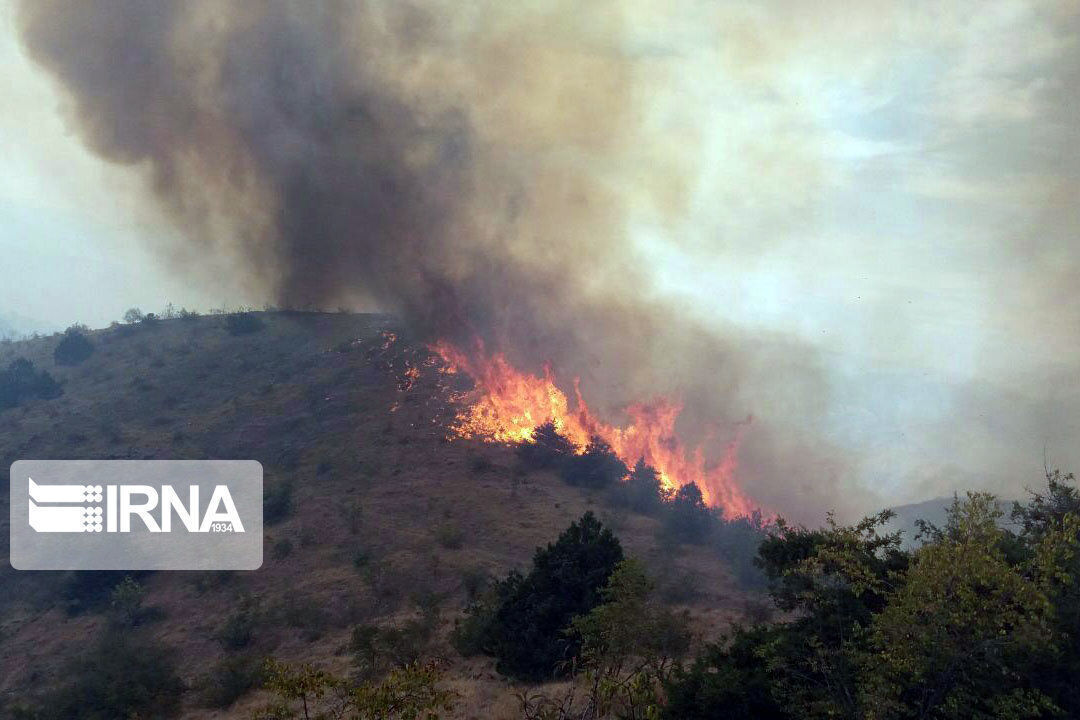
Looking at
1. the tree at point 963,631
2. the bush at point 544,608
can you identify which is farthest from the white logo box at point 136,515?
the tree at point 963,631

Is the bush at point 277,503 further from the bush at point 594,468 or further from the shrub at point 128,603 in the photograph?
the bush at point 594,468

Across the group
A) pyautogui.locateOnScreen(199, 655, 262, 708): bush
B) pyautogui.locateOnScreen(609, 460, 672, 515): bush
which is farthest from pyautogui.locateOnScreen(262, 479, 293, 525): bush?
pyautogui.locateOnScreen(609, 460, 672, 515): bush

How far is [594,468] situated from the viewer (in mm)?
45500

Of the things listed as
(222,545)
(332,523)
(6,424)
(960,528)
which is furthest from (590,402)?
(6,424)

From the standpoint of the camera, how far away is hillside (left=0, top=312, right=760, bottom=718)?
2800 centimetres

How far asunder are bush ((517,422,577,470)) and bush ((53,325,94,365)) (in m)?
55.0

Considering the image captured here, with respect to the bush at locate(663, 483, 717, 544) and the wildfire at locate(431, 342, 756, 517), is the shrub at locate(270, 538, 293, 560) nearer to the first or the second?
the wildfire at locate(431, 342, 756, 517)

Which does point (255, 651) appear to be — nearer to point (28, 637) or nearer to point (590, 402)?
point (28, 637)

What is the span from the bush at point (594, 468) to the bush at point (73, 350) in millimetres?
58738

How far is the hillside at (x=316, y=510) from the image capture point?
91.9ft

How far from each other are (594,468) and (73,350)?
62448 mm

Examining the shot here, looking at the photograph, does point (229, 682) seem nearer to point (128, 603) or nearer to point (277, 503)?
point (128, 603)

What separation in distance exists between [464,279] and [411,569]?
29.9 meters

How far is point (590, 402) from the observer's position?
50844 mm
